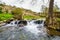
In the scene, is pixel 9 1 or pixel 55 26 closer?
pixel 55 26

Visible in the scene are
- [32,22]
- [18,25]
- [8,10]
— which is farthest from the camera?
[8,10]

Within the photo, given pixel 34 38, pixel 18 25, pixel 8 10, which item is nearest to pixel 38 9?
pixel 8 10

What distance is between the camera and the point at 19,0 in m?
38.8

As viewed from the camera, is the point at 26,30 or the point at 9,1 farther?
the point at 9,1

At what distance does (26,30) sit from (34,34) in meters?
1.63

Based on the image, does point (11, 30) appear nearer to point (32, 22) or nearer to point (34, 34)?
point (34, 34)

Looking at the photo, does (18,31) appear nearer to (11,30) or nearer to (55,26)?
(11,30)

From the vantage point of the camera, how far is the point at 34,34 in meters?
17.4

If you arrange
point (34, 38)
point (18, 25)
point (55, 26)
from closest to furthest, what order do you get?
point (34, 38), point (55, 26), point (18, 25)

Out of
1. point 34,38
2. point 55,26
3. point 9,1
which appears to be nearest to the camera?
point 34,38

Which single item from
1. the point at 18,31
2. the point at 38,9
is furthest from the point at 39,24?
the point at 38,9

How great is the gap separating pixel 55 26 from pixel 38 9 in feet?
55.4

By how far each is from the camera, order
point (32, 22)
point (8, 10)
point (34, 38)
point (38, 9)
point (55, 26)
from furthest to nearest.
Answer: point (38, 9), point (8, 10), point (32, 22), point (55, 26), point (34, 38)

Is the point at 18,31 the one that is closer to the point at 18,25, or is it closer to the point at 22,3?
the point at 18,25
